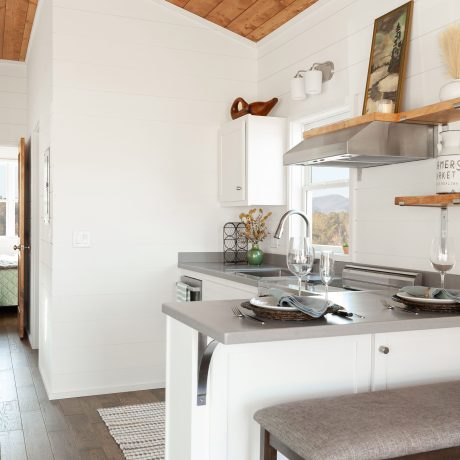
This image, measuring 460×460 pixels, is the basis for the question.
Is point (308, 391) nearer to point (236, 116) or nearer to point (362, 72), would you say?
point (362, 72)

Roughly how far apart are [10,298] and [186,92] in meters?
4.32

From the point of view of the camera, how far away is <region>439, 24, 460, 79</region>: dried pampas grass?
8.50ft

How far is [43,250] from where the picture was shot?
4.88 m

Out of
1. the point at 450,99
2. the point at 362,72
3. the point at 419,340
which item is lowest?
the point at 419,340

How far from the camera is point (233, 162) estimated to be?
4.43 metres

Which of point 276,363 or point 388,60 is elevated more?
point 388,60

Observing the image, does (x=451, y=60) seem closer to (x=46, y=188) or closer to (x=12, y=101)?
(x=46, y=188)

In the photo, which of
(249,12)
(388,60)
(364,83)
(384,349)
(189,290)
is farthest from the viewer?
(249,12)

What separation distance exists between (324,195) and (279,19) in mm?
1332

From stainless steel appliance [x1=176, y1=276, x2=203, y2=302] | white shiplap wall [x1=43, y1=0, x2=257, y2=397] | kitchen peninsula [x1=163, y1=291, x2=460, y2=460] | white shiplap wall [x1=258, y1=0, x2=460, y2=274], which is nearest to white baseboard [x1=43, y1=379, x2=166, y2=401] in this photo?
white shiplap wall [x1=43, y1=0, x2=257, y2=397]

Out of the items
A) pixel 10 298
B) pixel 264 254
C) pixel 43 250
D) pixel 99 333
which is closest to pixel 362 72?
pixel 264 254

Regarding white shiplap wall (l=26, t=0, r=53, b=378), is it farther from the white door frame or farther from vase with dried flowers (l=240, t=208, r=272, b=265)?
vase with dried flowers (l=240, t=208, r=272, b=265)

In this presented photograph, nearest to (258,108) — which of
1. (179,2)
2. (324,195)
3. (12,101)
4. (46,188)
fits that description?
(324,195)

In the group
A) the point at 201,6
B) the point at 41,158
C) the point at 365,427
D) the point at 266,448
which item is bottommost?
the point at 266,448
